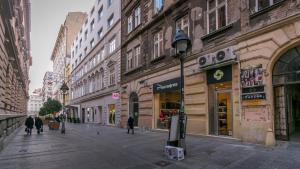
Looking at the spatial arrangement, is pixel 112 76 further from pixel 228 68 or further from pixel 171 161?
pixel 171 161

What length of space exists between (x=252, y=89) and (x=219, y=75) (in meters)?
2.34

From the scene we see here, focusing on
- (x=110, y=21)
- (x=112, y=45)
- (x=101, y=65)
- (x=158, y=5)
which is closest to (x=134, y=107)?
(x=158, y=5)

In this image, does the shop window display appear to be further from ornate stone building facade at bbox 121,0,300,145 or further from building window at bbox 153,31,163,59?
building window at bbox 153,31,163,59

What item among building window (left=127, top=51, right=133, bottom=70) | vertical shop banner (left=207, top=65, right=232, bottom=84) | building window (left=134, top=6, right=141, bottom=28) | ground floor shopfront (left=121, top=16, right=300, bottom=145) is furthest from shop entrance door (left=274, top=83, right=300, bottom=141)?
building window (left=127, top=51, right=133, bottom=70)

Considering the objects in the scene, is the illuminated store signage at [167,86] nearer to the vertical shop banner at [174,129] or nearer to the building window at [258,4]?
the building window at [258,4]

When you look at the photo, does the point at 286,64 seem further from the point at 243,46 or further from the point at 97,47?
the point at 97,47

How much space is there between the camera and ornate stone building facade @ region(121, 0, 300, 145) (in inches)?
417

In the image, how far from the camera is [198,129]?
1479 cm

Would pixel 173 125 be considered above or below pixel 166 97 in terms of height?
below

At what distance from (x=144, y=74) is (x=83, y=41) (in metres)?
30.1

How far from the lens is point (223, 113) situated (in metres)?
13.7

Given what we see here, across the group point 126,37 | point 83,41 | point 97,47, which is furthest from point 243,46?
point 83,41

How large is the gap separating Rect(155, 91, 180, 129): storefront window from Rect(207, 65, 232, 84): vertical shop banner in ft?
14.1

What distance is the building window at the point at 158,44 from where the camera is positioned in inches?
771
